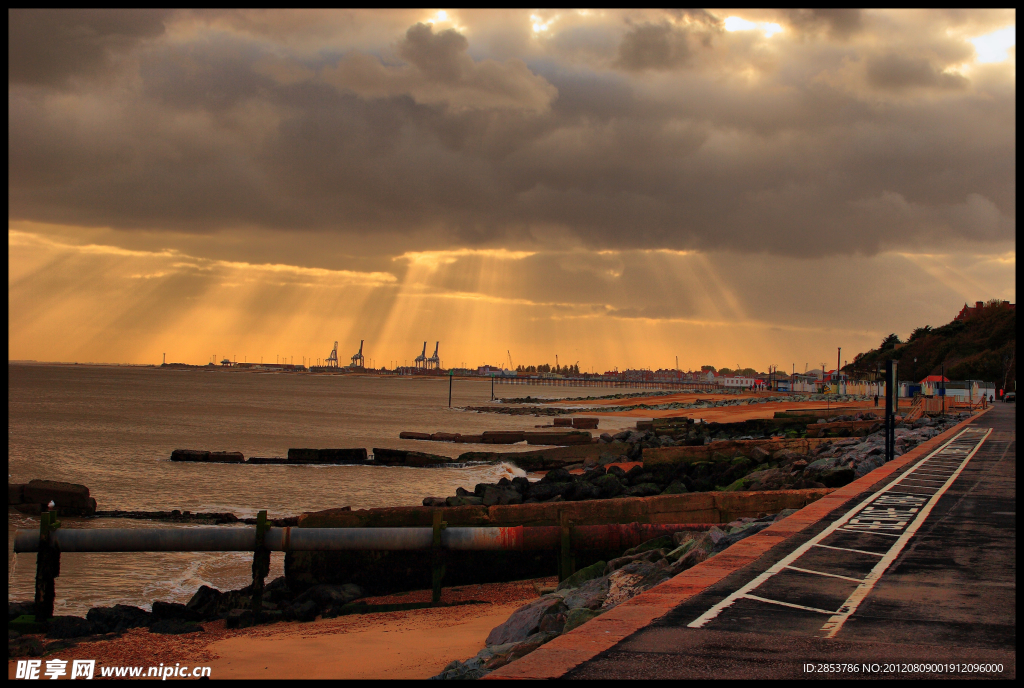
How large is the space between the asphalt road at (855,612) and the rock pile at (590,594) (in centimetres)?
111

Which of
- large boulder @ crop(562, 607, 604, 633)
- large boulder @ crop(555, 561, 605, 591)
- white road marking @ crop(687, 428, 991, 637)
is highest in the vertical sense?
white road marking @ crop(687, 428, 991, 637)

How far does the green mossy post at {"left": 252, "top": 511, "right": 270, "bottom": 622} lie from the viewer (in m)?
11.2

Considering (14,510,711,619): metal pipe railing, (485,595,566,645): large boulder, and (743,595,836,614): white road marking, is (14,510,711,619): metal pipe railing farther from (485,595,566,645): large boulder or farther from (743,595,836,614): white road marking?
(743,595,836,614): white road marking

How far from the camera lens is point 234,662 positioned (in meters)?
8.65

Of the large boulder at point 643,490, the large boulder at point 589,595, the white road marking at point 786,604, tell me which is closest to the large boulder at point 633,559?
the large boulder at point 589,595

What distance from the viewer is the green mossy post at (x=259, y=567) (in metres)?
11.2

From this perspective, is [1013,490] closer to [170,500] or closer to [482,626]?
[482,626]

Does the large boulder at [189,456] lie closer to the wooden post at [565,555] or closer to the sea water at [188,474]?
the sea water at [188,474]

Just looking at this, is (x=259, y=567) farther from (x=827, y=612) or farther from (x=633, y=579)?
(x=827, y=612)

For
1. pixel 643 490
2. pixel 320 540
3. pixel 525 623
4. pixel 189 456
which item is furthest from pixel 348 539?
pixel 189 456

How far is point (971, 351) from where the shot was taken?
349 ft

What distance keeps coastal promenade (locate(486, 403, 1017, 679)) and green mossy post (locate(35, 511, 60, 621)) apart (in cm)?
938

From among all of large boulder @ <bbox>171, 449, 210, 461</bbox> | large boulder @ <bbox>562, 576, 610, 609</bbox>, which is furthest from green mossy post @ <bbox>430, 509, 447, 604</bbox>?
large boulder @ <bbox>171, 449, 210, 461</bbox>

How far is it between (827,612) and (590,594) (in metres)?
3.03
